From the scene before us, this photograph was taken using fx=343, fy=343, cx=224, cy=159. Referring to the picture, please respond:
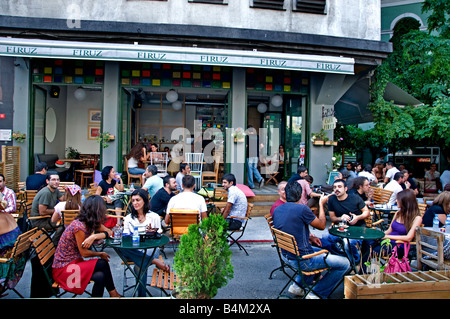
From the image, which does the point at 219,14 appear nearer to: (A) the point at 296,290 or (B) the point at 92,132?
(B) the point at 92,132

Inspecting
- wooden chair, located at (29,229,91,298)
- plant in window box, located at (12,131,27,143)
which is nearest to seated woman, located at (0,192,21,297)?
wooden chair, located at (29,229,91,298)

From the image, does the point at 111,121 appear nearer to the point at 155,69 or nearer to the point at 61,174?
the point at 155,69

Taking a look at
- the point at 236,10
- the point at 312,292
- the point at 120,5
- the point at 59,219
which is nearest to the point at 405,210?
the point at 312,292

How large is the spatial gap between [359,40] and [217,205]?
642cm

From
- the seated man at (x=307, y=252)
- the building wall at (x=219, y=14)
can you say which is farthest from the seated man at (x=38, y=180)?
the seated man at (x=307, y=252)

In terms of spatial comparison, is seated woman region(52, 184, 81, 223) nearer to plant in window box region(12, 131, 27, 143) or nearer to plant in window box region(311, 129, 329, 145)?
plant in window box region(12, 131, 27, 143)

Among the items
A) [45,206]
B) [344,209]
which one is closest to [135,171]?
[45,206]

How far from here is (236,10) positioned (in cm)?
979

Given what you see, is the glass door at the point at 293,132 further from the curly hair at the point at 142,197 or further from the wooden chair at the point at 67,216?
the wooden chair at the point at 67,216

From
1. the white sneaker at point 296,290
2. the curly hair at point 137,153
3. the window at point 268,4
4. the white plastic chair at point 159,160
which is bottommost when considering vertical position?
the white sneaker at point 296,290

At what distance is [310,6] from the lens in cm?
1005

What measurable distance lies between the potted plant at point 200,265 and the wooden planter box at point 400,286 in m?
1.12

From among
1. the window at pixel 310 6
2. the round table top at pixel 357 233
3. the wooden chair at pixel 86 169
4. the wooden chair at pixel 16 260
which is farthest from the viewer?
the wooden chair at pixel 86 169

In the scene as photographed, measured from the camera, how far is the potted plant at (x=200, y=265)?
118 inches
